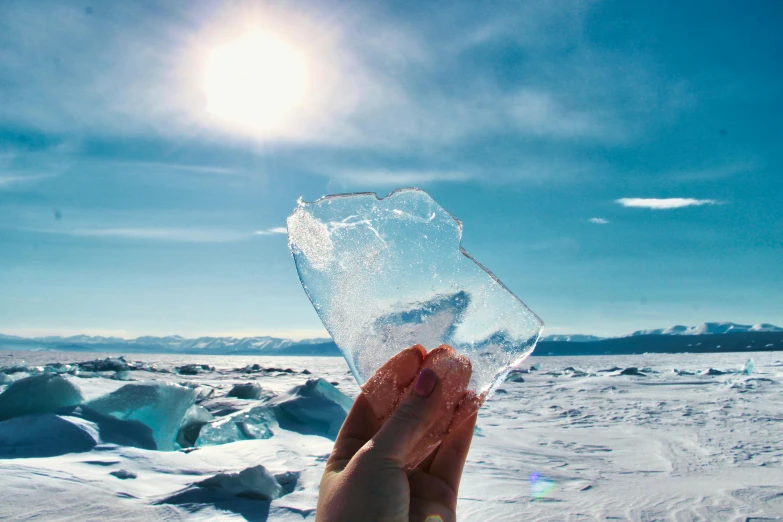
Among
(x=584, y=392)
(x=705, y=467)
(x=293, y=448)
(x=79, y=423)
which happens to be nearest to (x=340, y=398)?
(x=293, y=448)

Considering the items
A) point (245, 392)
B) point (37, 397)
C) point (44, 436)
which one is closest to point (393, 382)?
point (44, 436)

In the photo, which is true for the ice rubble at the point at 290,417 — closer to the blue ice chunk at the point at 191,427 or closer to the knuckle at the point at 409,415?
the blue ice chunk at the point at 191,427

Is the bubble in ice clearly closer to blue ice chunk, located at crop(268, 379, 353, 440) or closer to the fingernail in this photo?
the fingernail

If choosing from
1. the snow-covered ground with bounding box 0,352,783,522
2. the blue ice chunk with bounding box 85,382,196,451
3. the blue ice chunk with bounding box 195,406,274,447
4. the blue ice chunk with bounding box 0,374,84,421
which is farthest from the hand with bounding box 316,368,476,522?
the blue ice chunk with bounding box 0,374,84,421

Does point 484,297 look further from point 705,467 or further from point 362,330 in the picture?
point 705,467

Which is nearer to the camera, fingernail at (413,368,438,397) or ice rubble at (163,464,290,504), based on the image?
fingernail at (413,368,438,397)
